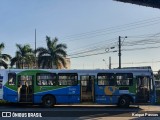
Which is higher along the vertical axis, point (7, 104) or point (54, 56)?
point (54, 56)

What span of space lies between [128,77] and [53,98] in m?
5.60

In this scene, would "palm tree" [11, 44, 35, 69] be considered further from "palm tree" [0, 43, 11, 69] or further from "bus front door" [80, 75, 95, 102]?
"bus front door" [80, 75, 95, 102]

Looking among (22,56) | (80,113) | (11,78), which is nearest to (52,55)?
(22,56)

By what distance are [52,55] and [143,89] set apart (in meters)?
35.2

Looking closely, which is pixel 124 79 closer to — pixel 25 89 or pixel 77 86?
pixel 77 86

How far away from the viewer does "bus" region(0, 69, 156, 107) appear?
30297 mm

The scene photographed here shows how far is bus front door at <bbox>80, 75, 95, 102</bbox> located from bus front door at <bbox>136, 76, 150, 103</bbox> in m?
3.29

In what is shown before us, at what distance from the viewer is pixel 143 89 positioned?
99.9ft

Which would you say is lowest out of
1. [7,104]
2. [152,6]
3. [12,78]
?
[7,104]

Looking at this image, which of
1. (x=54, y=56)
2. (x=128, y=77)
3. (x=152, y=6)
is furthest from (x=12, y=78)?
(x=54, y=56)

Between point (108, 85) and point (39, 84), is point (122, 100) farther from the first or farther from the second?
point (39, 84)

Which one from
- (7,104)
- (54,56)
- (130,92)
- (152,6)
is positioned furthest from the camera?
(54,56)

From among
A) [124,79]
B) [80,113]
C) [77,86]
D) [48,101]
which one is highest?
[124,79]

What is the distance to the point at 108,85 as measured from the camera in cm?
3048
